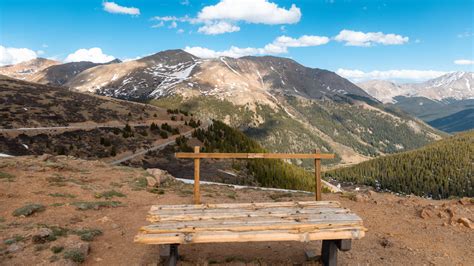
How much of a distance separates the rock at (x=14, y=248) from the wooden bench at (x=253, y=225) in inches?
201

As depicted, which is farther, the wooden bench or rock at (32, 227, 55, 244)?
rock at (32, 227, 55, 244)

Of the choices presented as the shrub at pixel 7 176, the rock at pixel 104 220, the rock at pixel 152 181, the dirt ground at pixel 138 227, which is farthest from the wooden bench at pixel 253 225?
the shrub at pixel 7 176

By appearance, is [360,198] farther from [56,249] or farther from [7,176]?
A: [7,176]

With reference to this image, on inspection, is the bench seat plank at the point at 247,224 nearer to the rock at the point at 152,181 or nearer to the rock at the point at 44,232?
the rock at the point at 44,232

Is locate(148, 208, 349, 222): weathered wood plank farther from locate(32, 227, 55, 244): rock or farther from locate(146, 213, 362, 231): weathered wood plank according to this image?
locate(32, 227, 55, 244): rock

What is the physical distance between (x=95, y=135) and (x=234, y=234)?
190 ft

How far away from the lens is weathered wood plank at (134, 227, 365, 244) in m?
8.35

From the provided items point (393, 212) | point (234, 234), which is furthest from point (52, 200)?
point (393, 212)

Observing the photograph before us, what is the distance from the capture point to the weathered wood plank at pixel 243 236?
835cm

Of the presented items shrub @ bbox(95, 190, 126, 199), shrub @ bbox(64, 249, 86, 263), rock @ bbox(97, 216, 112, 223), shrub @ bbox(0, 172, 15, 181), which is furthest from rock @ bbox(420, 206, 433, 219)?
shrub @ bbox(0, 172, 15, 181)

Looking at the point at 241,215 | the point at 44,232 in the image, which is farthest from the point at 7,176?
the point at 241,215

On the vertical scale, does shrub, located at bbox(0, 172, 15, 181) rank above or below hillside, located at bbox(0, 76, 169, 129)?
below

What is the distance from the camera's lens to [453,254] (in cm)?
1238

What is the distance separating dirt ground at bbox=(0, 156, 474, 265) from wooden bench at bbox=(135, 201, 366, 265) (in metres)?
2.03
